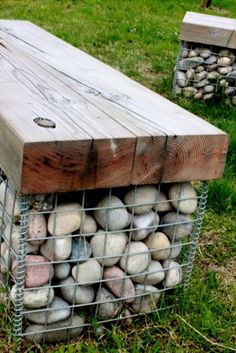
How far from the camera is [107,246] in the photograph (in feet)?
7.47

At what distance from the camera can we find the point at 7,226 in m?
2.35

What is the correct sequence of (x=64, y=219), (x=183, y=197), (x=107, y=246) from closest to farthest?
(x=64, y=219), (x=107, y=246), (x=183, y=197)

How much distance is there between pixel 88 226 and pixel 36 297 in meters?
0.28

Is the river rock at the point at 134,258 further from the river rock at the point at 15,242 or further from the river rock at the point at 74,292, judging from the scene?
the river rock at the point at 15,242

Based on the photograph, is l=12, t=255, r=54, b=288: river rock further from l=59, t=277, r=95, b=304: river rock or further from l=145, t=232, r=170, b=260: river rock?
l=145, t=232, r=170, b=260: river rock

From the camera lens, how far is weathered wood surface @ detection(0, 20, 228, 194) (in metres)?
1.99

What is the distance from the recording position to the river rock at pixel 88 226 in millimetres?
2246

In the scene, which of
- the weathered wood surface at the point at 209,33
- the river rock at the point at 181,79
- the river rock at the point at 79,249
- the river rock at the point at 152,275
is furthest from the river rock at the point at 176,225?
the river rock at the point at 181,79

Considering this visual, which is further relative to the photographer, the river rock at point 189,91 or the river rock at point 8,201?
the river rock at point 189,91

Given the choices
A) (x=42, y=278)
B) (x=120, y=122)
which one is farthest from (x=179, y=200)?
(x=42, y=278)

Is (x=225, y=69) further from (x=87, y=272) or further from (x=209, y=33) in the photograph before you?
(x=87, y=272)

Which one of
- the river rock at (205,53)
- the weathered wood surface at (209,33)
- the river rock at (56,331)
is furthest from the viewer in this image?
the river rock at (205,53)

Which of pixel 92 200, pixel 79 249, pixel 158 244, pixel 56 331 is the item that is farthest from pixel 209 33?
pixel 56 331

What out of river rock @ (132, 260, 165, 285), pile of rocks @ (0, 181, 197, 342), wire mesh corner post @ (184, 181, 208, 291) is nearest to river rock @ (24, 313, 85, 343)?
pile of rocks @ (0, 181, 197, 342)
